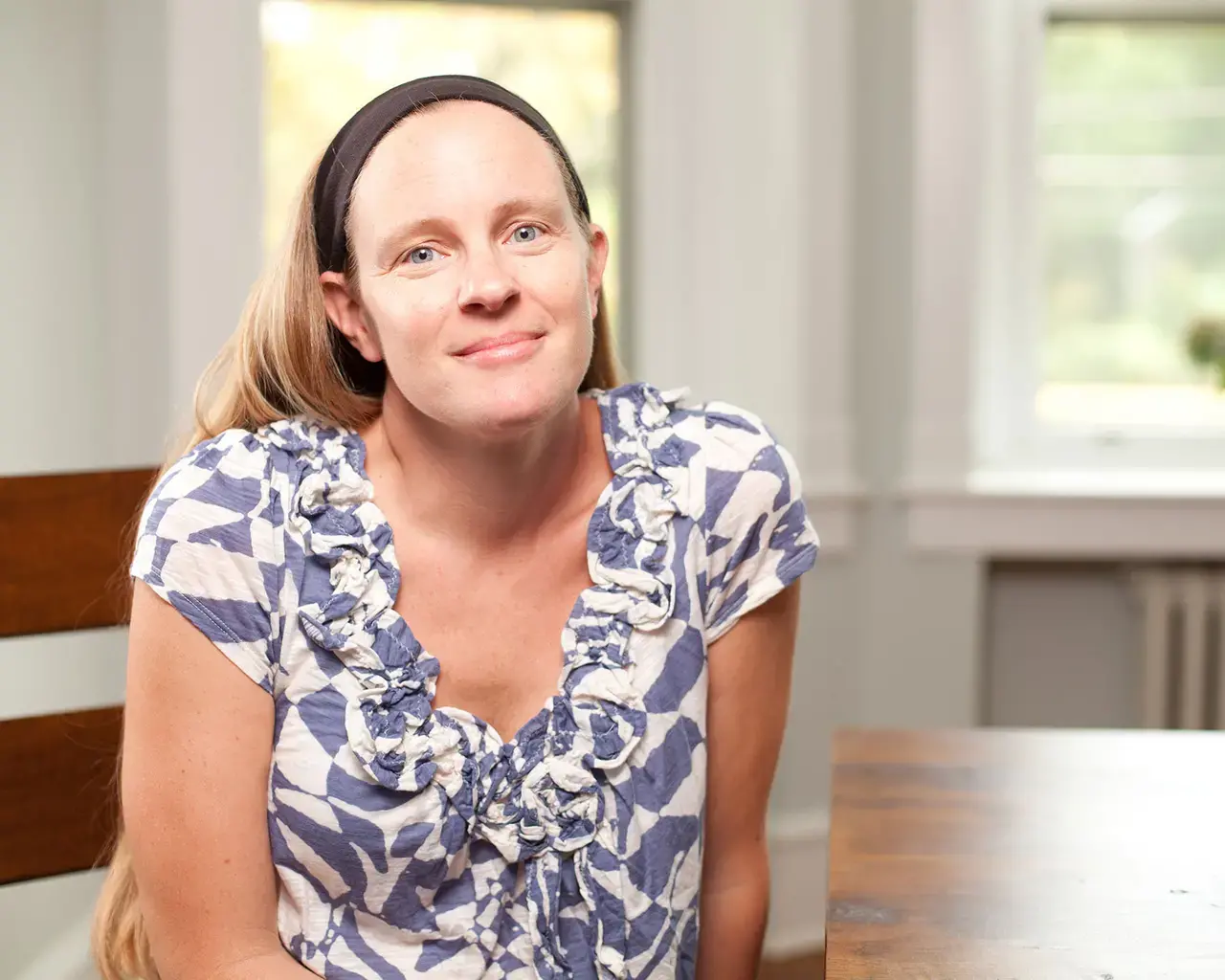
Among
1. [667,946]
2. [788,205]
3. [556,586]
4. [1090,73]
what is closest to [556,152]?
[556,586]

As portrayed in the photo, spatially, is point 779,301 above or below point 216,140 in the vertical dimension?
below

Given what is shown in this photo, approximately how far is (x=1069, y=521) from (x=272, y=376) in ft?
6.16

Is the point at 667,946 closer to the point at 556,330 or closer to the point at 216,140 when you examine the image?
the point at 556,330

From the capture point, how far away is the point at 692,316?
2.73m

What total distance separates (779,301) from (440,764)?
1.69m

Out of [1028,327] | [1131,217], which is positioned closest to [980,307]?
[1028,327]

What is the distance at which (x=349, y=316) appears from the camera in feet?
3.97

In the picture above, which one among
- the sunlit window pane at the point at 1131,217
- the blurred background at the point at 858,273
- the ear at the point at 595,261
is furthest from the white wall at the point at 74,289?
the sunlit window pane at the point at 1131,217

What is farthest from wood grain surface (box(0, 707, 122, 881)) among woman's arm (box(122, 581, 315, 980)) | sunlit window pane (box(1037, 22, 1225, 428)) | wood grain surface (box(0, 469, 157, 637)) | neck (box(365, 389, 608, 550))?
sunlit window pane (box(1037, 22, 1225, 428))

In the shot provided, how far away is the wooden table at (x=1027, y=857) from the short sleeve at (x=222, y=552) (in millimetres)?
474

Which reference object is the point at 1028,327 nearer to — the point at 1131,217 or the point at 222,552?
the point at 1131,217

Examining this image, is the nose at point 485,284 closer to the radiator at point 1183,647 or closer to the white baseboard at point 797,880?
the white baseboard at point 797,880

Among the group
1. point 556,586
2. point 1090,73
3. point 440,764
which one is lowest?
point 440,764

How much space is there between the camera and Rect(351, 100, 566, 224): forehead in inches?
44.1
